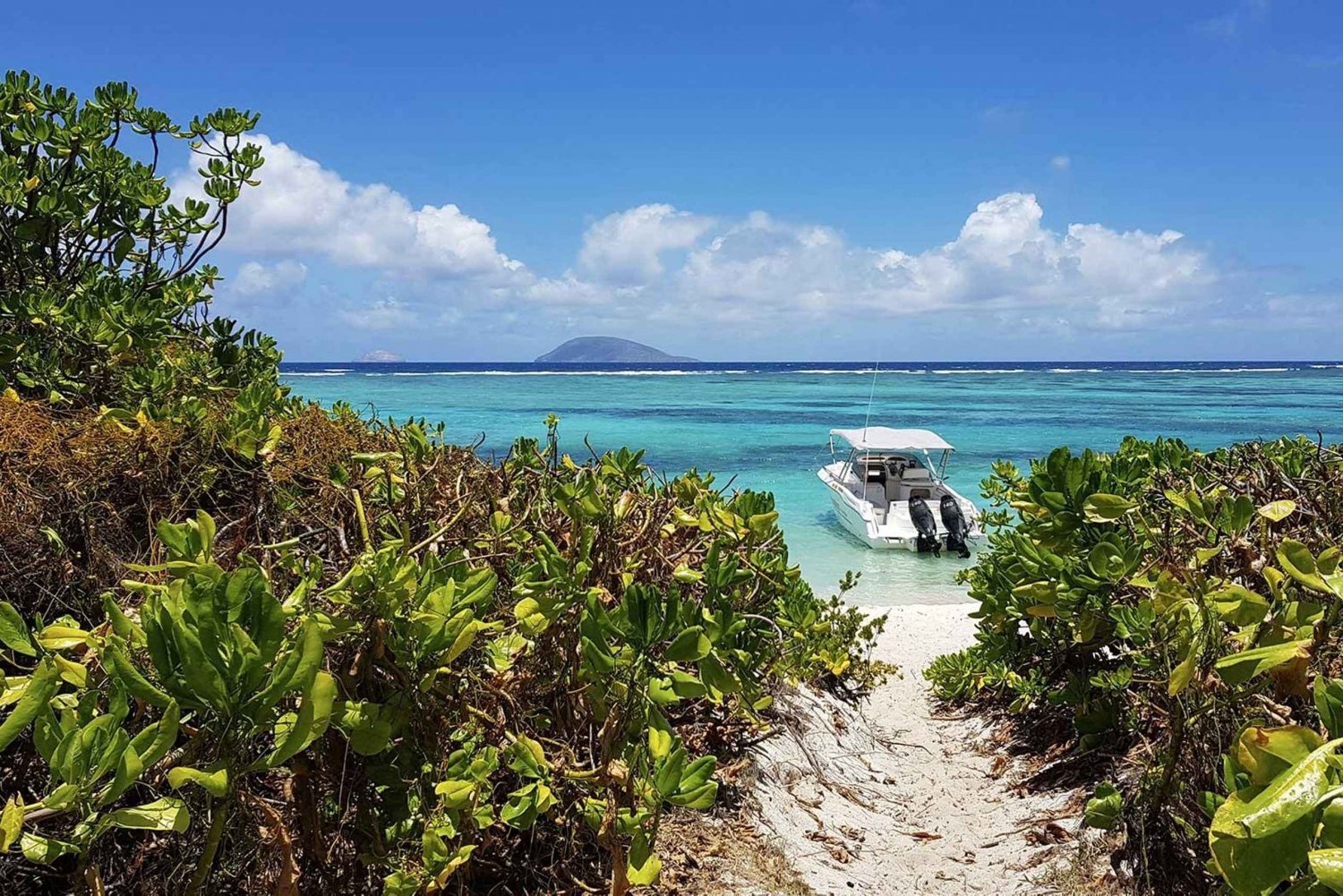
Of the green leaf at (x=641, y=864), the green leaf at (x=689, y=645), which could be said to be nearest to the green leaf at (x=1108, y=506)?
the green leaf at (x=689, y=645)

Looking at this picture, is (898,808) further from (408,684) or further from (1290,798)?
(1290,798)

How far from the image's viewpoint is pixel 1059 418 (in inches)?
2062

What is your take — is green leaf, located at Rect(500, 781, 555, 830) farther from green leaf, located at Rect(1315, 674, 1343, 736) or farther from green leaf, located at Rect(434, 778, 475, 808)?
green leaf, located at Rect(1315, 674, 1343, 736)

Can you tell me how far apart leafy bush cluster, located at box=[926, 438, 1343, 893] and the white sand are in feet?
1.53

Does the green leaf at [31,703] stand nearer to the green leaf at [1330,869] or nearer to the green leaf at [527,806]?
the green leaf at [527,806]

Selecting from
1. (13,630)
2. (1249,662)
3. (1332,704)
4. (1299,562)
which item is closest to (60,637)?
(13,630)

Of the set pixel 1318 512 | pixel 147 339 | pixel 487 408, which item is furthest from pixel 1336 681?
pixel 487 408

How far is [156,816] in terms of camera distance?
163 centimetres

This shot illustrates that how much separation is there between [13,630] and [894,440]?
18.9 metres

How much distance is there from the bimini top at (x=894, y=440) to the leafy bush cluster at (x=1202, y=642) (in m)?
14.3

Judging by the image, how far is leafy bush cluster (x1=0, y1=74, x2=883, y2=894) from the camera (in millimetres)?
1642

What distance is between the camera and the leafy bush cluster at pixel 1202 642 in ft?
3.78

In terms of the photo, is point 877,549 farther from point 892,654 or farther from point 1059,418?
point 1059,418

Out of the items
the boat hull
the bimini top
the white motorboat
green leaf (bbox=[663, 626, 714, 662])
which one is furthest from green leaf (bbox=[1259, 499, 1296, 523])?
the bimini top
